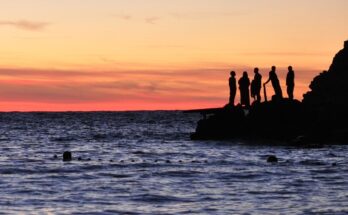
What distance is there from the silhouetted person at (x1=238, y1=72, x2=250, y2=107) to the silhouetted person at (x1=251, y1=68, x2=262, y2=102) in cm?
35

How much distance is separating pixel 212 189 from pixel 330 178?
5304 mm

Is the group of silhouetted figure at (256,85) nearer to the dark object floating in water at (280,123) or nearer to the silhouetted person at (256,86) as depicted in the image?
the silhouetted person at (256,86)

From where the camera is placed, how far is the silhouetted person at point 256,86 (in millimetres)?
44969

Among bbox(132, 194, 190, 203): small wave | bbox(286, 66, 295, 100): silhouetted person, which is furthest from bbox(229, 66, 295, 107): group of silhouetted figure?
bbox(132, 194, 190, 203): small wave

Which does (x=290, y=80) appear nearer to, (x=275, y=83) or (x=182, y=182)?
(x=275, y=83)

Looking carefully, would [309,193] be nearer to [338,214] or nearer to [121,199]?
[338,214]

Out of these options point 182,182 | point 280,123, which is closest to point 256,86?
point 280,123

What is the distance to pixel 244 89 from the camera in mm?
46625

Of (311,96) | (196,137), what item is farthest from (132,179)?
(311,96)

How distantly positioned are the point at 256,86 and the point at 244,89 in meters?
0.85

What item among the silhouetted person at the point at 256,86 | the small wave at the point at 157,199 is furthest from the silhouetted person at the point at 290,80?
the small wave at the point at 157,199

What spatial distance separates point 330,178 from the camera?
1131 inches

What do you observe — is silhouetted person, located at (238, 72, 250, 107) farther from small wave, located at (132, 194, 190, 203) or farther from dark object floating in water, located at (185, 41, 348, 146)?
small wave, located at (132, 194, 190, 203)

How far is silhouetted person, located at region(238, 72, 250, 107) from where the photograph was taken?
4569 cm
